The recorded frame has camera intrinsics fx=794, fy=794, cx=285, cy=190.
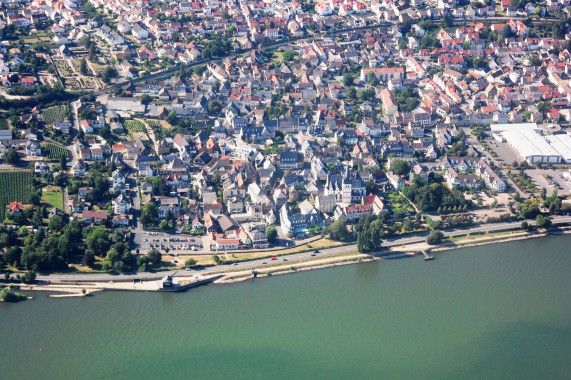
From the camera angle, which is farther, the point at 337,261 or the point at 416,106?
the point at 416,106

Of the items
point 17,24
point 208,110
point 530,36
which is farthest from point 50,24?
point 530,36

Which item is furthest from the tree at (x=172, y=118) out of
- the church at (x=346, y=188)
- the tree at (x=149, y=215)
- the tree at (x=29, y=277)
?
the tree at (x=29, y=277)

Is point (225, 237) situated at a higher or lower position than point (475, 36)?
lower

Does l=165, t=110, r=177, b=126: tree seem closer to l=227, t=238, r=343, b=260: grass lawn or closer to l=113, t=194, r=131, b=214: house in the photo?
l=113, t=194, r=131, b=214: house

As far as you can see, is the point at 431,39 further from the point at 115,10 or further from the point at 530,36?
the point at 115,10

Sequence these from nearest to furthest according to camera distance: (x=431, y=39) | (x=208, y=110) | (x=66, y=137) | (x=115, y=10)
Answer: (x=66, y=137), (x=208, y=110), (x=431, y=39), (x=115, y=10)

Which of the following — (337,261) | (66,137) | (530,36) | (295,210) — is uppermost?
(530,36)

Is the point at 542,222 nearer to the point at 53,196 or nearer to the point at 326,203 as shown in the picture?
the point at 326,203
